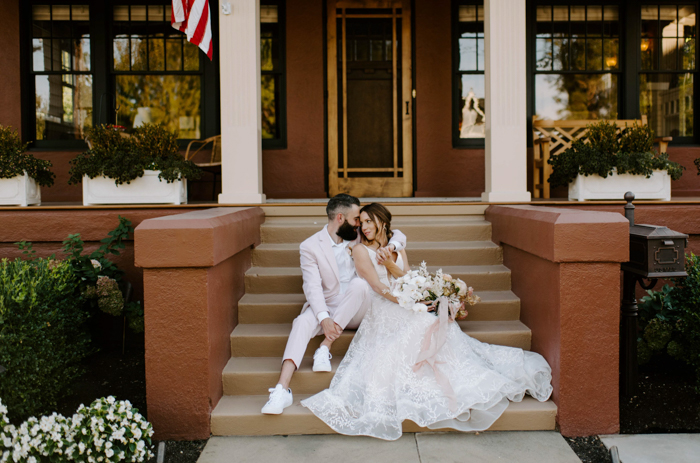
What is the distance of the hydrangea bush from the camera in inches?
110

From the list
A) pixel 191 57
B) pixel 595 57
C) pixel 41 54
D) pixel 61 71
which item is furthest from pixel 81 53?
pixel 595 57

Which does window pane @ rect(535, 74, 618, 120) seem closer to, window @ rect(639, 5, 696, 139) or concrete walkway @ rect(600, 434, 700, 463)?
window @ rect(639, 5, 696, 139)

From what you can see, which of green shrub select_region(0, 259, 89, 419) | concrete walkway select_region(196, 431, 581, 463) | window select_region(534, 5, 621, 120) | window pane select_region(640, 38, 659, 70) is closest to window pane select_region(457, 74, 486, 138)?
window select_region(534, 5, 621, 120)

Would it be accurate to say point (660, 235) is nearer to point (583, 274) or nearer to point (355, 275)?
point (583, 274)

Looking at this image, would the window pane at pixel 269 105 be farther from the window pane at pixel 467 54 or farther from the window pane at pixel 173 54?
the window pane at pixel 467 54

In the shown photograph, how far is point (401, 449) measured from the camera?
125 inches

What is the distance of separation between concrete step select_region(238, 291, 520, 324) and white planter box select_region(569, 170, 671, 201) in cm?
200

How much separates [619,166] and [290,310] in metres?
3.79

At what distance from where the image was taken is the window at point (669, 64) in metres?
7.78

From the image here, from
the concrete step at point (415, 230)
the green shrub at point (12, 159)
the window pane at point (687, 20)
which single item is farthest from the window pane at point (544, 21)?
the green shrub at point (12, 159)

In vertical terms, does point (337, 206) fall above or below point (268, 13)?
below

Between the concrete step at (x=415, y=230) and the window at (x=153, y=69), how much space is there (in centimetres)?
327

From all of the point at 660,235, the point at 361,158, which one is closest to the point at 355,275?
the point at 660,235

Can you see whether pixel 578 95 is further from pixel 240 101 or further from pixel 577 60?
pixel 240 101
